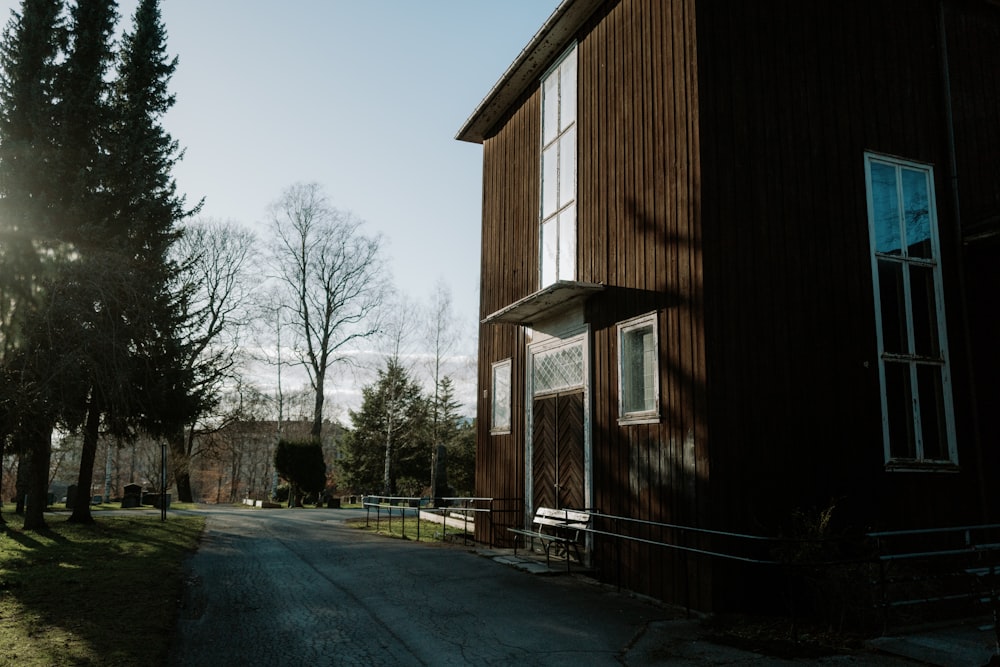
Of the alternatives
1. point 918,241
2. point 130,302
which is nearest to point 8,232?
point 130,302

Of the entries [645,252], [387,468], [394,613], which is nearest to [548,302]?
[645,252]

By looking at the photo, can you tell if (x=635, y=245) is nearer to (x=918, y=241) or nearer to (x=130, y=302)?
(x=918, y=241)

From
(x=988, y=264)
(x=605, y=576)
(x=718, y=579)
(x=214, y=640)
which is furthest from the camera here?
(x=988, y=264)

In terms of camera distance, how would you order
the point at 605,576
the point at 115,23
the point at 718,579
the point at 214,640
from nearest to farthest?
the point at 214,640 < the point at 718,579 < the point at 605,576 < the point at 115,23

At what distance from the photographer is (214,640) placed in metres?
6.92

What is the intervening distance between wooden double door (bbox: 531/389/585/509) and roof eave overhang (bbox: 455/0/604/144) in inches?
245

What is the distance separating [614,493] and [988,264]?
6535 mm

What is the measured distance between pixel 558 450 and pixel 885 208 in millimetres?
5972

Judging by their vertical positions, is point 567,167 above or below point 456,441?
above

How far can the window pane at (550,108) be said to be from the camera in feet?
43.2

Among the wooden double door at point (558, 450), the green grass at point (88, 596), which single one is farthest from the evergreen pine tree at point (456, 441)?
the wooden double door at point (558, 450)

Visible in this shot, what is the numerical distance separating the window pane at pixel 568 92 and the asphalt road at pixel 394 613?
297 inches

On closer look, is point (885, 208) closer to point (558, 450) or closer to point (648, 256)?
point (648, 256)

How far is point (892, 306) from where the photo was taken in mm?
9859
